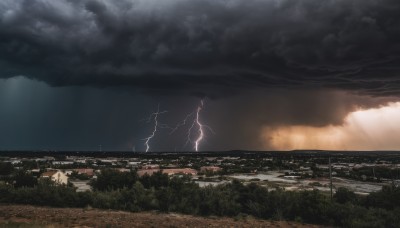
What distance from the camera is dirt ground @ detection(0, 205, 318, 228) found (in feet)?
67.2

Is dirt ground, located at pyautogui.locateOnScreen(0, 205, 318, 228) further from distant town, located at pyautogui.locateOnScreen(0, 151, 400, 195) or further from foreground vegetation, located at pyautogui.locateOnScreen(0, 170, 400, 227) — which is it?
distant town, located at pyautogui.locateOnScreen(0, 151, 400, 195)

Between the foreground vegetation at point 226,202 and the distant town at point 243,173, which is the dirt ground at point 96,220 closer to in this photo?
the foreground vegetation at point 226,202

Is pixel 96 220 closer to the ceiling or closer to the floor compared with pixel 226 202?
closer to the floor

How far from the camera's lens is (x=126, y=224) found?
21172mm

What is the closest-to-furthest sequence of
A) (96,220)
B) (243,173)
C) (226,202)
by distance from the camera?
1. (96,220)
2. (226,202)
3. (243,173)

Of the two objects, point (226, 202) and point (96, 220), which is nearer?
point (96, 220)

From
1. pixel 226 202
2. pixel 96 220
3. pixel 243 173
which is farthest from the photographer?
pixel 243 173

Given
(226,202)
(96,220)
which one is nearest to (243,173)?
(226,202)

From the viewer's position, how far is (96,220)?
21.9 m

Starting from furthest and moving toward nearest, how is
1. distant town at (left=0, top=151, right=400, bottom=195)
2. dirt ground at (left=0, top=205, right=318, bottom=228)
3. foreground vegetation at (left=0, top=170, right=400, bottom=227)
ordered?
1. distant town at (left=0, top=151, right=400, bottom=195)
2. foreground vegetation at (left=0, top=170, right=400, bottom=227)
3. dirt ground at (left=0, top=205, right=318, bottom=228)

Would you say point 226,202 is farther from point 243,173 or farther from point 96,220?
point 243,173

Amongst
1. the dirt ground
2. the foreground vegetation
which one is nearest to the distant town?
the foreground vegetation

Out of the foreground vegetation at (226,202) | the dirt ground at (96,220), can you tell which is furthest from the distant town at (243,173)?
the dirt ground at (96,220)

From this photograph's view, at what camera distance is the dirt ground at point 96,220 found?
67.2ft
